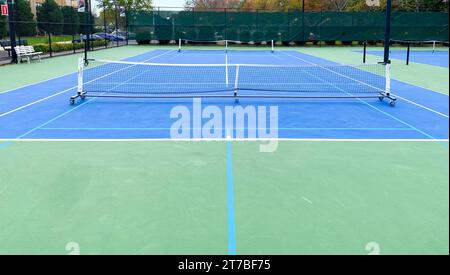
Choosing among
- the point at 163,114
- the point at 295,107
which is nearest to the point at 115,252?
the point at 163,114

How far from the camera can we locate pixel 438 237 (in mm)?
4078

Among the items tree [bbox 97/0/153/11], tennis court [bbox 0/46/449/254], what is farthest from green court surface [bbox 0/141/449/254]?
tree [bbox 97/0/153/11]

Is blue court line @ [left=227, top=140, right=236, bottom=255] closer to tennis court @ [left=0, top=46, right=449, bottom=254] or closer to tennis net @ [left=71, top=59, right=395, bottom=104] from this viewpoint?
tennis court @ [left=0, top=46, right=449, bottom=254]

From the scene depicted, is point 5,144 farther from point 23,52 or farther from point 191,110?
point 23,52

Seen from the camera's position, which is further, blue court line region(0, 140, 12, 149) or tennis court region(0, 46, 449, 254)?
blue court line region(0, 140, 12, 149)

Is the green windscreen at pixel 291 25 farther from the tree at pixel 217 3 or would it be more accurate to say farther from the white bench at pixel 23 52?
the tree at pixel 217 3

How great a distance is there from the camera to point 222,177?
576 cm

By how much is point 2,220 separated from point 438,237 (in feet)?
12.9

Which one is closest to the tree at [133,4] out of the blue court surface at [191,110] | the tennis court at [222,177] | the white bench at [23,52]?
the white bench at [23,52]

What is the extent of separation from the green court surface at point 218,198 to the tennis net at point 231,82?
4522mm

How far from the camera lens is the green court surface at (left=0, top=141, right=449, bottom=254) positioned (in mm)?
3996

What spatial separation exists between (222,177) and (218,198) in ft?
2.41

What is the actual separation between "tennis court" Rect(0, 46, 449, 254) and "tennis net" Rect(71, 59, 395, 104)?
0.70m

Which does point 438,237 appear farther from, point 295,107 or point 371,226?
point 295,107
